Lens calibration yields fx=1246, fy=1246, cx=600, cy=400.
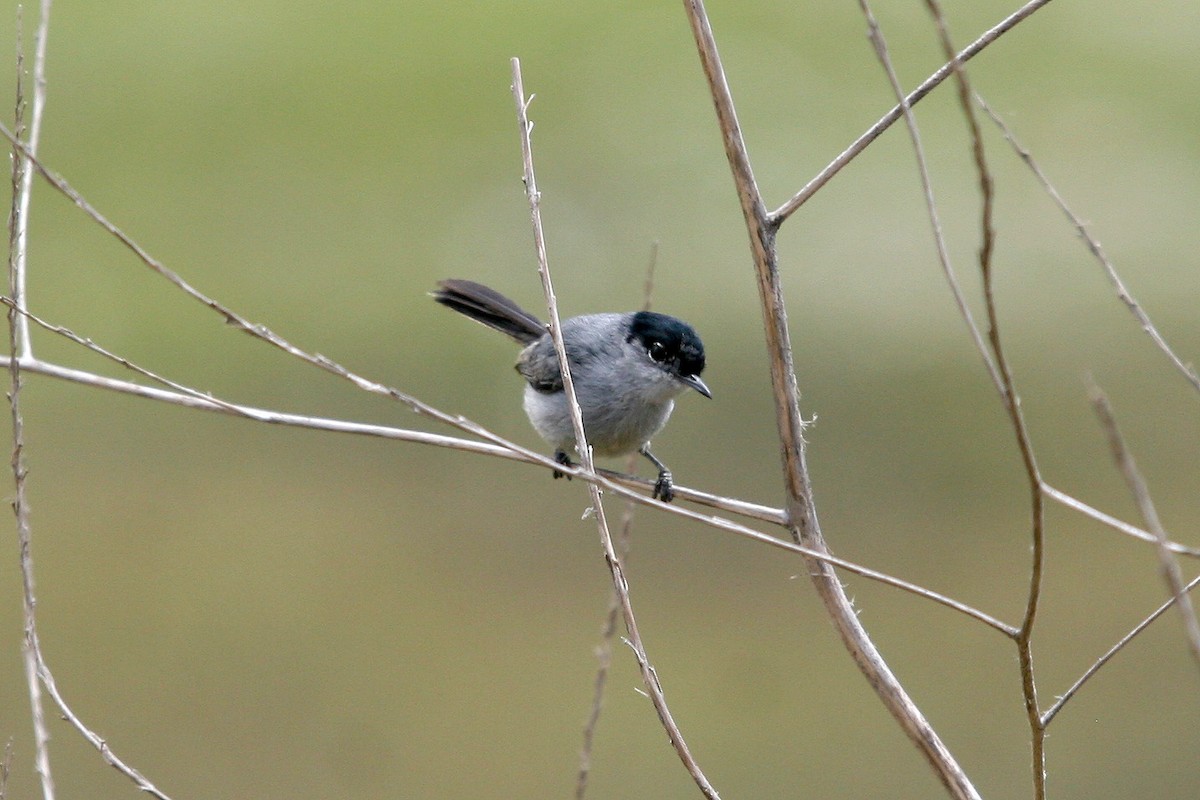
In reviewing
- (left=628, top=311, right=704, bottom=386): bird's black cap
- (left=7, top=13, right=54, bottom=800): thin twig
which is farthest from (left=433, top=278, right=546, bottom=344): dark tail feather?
(left=7, top=13, right=54, bottom=800): thin twig

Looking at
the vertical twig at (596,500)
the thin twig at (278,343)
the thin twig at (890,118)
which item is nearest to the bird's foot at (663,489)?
the vertical twig at (596,500)

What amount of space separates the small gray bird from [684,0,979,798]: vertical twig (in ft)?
7.38

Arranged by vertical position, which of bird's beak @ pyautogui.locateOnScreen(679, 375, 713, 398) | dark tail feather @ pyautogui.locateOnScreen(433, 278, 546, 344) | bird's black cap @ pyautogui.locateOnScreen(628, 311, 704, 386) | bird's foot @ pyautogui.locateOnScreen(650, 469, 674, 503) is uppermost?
dark tail feather @ pyautogui.locateOnScreen(433, 278, 546, 344)

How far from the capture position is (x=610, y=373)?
4.71 meters

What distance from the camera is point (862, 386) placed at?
809cm

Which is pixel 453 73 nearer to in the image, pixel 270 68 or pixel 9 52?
pixel 270 68

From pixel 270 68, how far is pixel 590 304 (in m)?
3.96

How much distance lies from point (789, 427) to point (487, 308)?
10.7 ft

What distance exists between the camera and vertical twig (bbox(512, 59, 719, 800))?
2.00 meters


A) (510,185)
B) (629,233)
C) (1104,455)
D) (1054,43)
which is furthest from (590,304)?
(1054,43)

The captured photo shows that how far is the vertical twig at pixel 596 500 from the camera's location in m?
2.00

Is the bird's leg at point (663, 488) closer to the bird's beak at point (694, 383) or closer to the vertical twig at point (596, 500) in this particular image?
the bird's beak at point (694, 383)

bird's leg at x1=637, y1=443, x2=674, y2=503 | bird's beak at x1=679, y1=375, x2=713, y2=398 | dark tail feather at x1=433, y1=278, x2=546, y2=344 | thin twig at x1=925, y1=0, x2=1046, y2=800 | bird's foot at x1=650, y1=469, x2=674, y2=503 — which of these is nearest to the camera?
thin twig at x1=925, y1=0, x2=1046, y2=800

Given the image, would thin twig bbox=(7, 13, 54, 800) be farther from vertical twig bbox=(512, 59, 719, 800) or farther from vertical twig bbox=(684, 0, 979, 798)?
vertical twig bbox=(684, 0, 979, 798)
